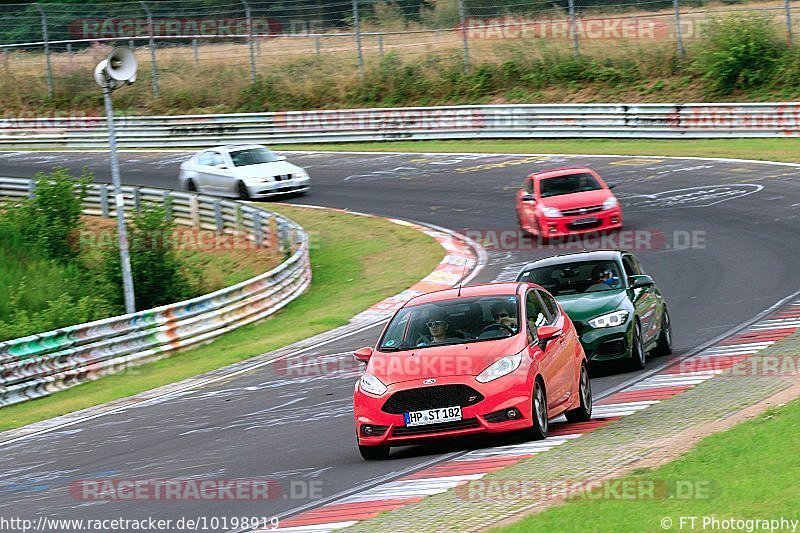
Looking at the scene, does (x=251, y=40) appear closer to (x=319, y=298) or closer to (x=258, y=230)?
(x=258, y=230)

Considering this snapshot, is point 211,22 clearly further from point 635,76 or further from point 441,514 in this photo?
point 441,514

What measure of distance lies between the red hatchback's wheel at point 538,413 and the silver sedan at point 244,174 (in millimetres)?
24175

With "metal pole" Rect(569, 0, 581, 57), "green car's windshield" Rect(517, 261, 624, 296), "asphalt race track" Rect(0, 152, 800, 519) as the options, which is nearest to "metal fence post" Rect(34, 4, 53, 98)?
"asphalt race track" Rect(0, 152, 800, 519)

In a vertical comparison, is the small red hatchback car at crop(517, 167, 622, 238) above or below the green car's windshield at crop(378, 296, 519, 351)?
below

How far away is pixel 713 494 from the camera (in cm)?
771

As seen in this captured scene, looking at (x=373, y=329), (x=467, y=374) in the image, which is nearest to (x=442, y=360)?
(x=467, y=374)

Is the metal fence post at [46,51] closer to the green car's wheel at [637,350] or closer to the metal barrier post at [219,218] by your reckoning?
the metal barrier post at [219,218]

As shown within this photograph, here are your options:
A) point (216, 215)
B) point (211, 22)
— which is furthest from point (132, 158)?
point (216, 215)

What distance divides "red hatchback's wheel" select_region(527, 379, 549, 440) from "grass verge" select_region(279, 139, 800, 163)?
74.5 ft

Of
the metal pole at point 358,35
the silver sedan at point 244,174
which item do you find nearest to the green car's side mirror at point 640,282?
the silver sedan at point 244,174

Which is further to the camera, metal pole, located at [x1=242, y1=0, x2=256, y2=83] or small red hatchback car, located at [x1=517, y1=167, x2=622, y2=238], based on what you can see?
metal pole, located at [x1=242, y1=0, x2=256, y2=83]

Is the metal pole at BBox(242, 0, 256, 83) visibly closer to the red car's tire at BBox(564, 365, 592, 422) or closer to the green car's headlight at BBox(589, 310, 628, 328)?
the green car's headlight at BBox(589, 310, 628, 328)

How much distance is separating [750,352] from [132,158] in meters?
33.6

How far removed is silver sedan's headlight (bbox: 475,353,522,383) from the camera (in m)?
10.8
